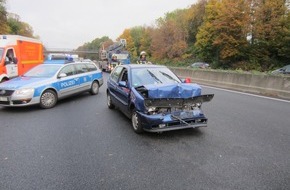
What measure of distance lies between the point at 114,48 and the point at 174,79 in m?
21.8

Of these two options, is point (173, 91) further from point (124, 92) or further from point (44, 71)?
point (44, 71)

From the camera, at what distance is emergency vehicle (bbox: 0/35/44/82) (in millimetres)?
10430

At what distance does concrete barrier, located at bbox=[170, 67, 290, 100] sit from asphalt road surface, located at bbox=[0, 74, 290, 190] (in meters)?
3.11

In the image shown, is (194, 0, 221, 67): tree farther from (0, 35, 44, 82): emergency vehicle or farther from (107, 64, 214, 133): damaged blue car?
(107, 64, 214, 133): damaged blue car

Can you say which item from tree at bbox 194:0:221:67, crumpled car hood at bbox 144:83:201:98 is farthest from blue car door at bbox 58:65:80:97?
tree at bbox 194:0:221:67

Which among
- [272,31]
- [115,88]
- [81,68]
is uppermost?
[272,31]

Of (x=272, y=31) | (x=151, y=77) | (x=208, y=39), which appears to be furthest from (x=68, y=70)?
(x=208, y=39)

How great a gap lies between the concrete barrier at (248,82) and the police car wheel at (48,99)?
8.76 m

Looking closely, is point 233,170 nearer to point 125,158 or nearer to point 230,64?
point 125,158

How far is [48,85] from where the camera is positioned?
7.77 meters

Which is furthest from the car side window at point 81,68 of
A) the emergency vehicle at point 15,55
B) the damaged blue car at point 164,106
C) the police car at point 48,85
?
the damaged blue car at point 164,106

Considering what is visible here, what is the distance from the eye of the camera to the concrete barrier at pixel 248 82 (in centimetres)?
929

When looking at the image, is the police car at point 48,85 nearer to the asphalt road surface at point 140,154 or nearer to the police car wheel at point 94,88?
the police car wheel at point 94,88

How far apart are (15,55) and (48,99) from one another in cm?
545
